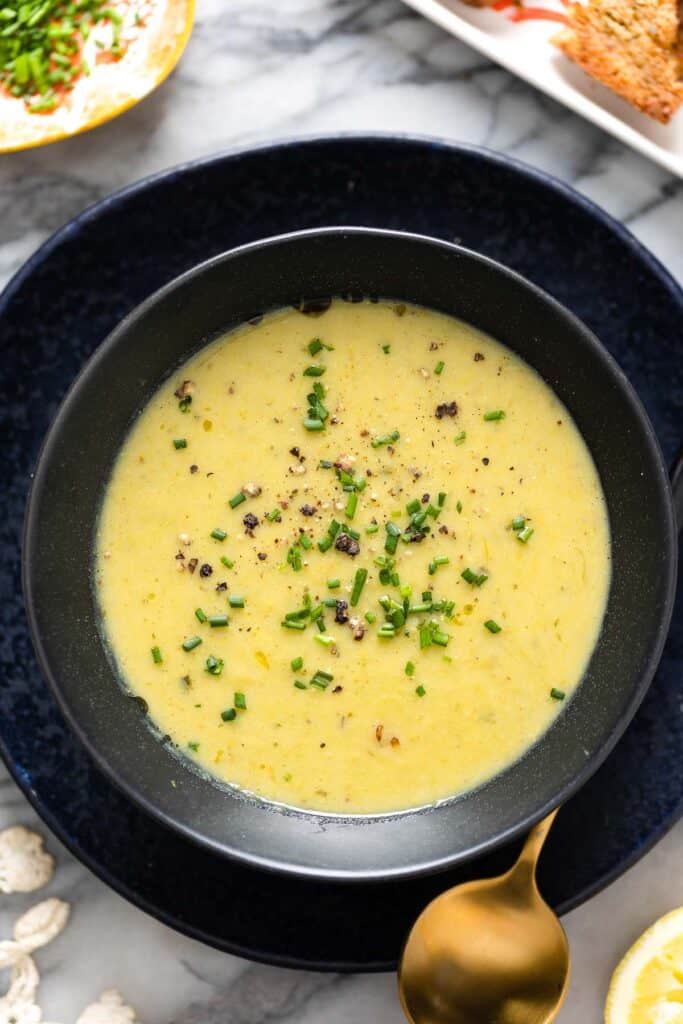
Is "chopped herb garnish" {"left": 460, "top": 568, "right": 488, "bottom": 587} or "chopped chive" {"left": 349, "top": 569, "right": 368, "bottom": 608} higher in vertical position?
"chopped herb garnish" {"left": 460, "top": 568, "right": 488, "bottom": 587}

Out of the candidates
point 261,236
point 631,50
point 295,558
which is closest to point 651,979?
point 295,558

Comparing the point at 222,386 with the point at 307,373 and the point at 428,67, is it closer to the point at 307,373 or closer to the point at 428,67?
the point at 307,373

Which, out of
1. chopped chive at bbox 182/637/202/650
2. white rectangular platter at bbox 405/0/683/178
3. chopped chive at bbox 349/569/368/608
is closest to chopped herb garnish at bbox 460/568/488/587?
chopped chive at bbox 349/569/368/608

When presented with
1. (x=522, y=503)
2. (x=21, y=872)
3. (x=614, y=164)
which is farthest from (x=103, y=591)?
(x=614, y=164)

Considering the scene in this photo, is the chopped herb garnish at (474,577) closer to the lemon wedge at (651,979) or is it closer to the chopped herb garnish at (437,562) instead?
the chopped herb garnish at (437,562)

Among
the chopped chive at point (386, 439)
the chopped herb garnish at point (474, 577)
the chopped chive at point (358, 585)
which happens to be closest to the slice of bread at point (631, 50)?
the chopped chive at point (386, 439)

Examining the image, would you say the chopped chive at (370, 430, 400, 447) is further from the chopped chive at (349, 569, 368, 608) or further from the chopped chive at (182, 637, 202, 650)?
the chopped chive at (182, 637, 202, 650)

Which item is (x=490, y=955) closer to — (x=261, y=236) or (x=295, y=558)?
(x=295, y=558)

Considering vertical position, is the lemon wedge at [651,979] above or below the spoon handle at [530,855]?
below
